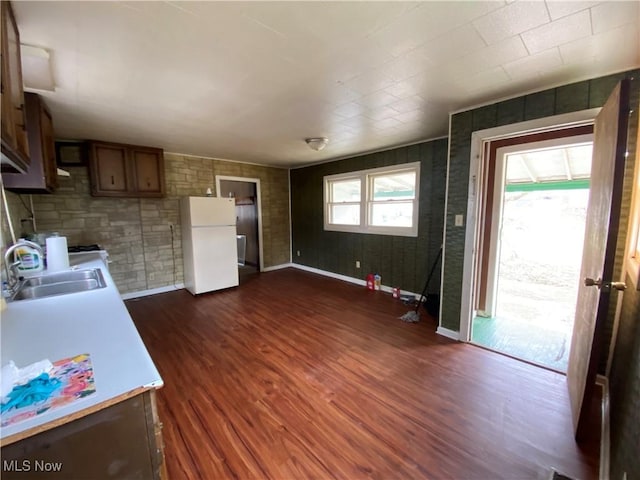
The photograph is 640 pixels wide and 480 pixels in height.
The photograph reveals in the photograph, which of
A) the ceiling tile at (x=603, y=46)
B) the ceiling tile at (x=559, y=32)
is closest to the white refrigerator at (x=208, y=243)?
the ceiling tile at (x=559, y=32)

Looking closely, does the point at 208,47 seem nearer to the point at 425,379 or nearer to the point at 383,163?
the point at 425,379

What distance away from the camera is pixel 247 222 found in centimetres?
604

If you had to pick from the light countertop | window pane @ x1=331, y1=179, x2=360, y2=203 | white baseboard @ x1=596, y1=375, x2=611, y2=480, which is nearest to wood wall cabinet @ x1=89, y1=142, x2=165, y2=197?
the light countertop

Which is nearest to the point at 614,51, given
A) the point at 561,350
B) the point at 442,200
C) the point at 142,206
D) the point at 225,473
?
the point at 442,200

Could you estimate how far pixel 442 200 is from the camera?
359cm

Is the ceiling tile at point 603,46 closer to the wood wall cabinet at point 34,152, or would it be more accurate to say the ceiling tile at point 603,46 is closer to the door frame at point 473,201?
the door frame at point 473,201

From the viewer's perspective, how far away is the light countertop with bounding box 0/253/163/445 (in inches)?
27.4

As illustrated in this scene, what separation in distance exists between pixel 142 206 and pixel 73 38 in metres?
3.05

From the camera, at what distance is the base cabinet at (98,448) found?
652mm

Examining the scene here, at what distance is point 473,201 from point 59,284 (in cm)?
349

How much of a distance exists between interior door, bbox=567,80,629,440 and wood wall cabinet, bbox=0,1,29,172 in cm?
279

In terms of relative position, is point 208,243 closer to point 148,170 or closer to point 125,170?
point 148,170

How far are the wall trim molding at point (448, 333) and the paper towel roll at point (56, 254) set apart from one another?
3583 millimetres

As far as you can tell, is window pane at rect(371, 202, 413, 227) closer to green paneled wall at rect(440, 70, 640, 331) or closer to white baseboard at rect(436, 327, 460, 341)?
green paneled wall at rect(440, 70, 640, 331)
